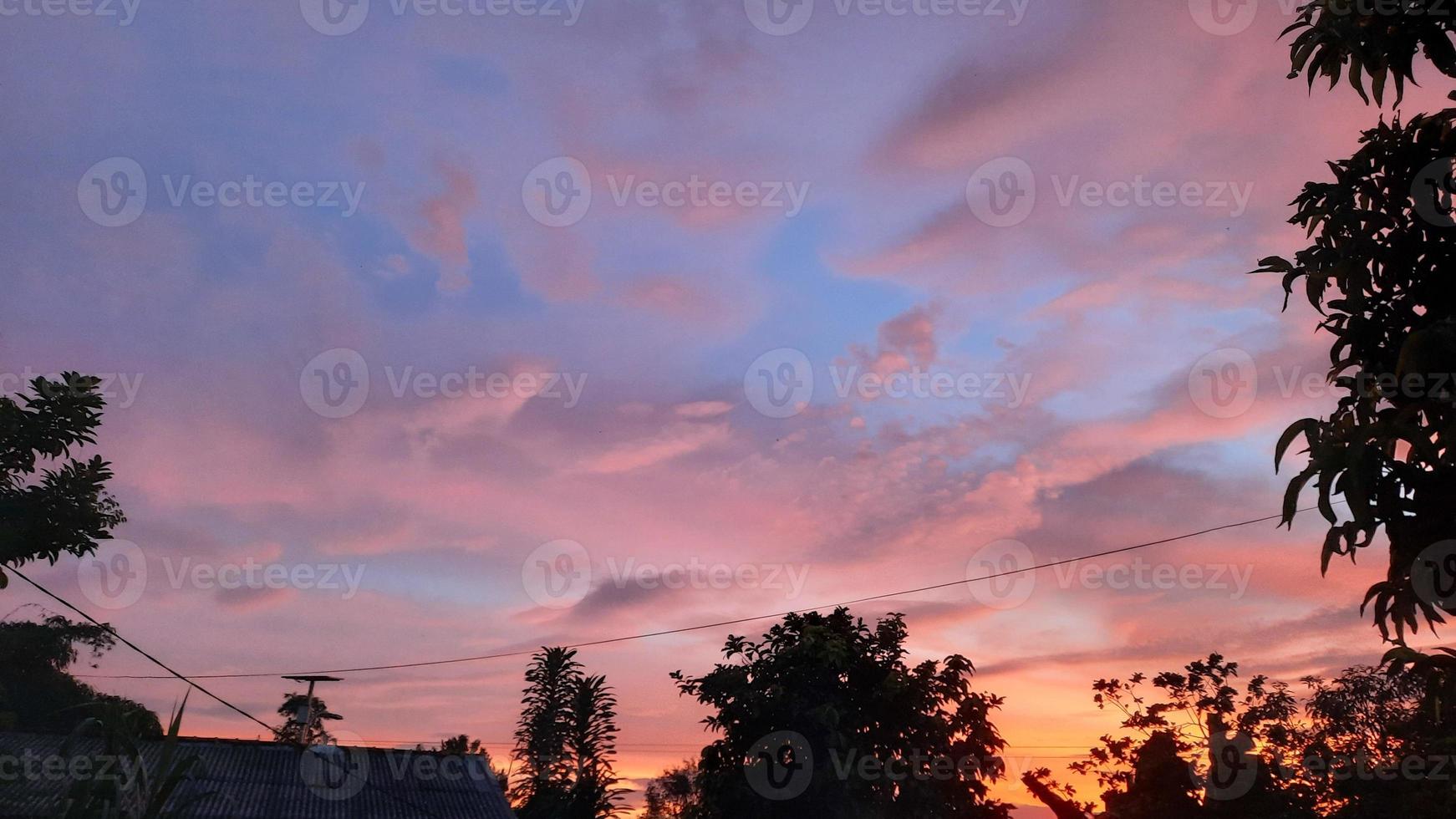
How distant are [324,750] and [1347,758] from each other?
112ft

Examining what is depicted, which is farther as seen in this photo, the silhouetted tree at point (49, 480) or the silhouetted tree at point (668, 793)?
the silhouetted tree at point (668, 793)

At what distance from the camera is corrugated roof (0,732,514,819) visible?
26281 mm

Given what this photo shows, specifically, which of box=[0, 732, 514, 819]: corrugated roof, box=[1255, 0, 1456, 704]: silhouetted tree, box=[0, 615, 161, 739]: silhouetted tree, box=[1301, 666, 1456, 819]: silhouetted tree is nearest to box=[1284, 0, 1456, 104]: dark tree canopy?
box=[1255, 0, 1456, 704]: silhouetted tree

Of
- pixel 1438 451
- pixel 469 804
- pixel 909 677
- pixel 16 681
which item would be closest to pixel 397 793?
pixel 469 804

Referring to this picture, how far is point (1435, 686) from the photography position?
1102 centimetres

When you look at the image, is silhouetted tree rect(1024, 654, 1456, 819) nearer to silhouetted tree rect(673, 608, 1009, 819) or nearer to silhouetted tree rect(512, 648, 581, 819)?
silhouetted tree rect(673, 608, 1009, 819)

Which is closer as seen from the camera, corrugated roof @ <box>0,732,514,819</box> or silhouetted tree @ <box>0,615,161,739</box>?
corrugated roof @ <box>0,732,514,819</box>

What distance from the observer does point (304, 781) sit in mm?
29188

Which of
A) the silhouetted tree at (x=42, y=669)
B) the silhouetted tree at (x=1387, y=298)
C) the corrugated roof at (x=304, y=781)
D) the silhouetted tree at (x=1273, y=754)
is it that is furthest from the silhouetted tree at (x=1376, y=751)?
the silhouetted tree at (x=42, y=669)

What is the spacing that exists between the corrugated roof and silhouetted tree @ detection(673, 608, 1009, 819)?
7549 mm

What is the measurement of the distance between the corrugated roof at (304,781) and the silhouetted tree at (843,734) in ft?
24.8

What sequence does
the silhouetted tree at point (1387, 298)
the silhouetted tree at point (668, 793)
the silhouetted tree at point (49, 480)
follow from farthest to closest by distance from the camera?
the silhouetted tree at point (668, 793), the silhouetted tree at point (49, 480), the silhouetted tree at point (1387, 298)

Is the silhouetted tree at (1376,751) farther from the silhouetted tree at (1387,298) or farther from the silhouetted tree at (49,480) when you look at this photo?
the silhouetted tree at (49,480)

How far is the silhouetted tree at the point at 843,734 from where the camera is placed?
30.2 metres
